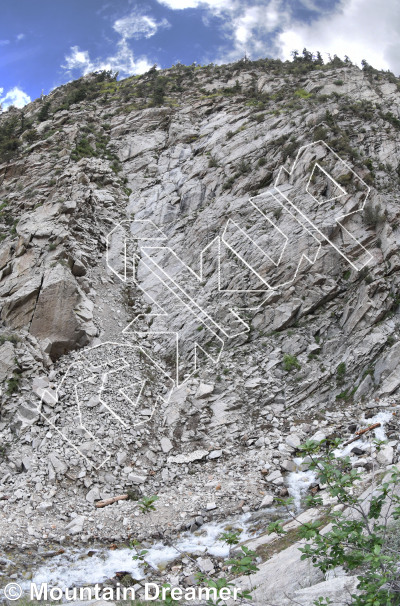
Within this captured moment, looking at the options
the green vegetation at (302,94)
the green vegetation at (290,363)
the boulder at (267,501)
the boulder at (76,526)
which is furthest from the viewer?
the green vegetation at (302,94)

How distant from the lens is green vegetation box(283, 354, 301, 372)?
46.8ft

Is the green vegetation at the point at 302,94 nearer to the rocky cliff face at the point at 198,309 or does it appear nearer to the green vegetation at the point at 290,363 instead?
the rocky cliff face at the point at 198,309

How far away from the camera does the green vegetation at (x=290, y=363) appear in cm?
1427

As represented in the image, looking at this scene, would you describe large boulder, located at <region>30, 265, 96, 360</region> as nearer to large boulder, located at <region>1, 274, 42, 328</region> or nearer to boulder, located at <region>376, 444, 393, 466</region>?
large boulder, located at <region>1, 274, 42, 328</region>

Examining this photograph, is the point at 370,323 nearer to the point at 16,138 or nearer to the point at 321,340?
the point at 321,340

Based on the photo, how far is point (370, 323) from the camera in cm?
1395

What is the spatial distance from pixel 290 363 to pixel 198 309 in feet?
16.7

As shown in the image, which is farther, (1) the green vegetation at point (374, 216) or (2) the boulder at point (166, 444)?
(1) the green vegetation at point (374, 216)

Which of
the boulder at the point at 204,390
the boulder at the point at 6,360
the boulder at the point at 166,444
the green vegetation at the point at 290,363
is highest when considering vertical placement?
the boulder at the point at 6,360

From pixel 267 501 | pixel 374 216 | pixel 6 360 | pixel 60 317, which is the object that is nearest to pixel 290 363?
pixel 267 501

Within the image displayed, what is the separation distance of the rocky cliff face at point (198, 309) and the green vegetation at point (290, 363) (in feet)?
0.17

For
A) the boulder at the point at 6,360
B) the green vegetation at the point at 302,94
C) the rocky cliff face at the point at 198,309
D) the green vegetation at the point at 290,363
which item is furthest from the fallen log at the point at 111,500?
the green vegetation at the point at 302,94

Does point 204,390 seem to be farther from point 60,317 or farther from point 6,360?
point 6,360

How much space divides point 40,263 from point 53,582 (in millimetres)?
13484
